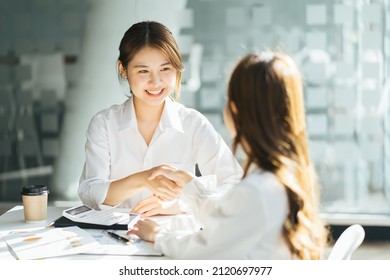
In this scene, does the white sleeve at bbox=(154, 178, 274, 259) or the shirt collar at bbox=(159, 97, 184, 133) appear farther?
the shirt collar at bbox=(159, 97, 184, 133)

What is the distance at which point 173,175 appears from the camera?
1774 mm

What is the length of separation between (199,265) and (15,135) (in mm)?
2772

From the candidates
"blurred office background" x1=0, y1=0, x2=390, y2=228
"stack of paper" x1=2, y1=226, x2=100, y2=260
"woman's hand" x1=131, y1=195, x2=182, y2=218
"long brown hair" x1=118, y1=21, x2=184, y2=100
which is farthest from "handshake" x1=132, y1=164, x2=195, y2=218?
"blurred office background" x1=0, y1=0, x2=390, y2=228

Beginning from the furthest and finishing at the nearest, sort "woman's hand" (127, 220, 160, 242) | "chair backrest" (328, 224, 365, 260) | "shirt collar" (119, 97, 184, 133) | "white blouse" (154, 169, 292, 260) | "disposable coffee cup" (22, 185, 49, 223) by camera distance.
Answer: "shirt collar" (119, 97, 184, 133), "disposable coffee cup" (22, 185, 49, 223), "woman's hand" (127, 220, 160, 242), "chair backrest" (328, 224, 365, 260), "white blouse" (154, 169, 292, 260)

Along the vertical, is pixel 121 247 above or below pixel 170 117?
below

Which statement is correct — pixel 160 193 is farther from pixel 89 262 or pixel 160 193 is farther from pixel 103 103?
pixel 103 103

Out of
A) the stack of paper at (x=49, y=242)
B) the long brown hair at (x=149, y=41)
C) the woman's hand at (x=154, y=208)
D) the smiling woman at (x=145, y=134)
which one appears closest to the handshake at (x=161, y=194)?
the woman's hand at (x=154, y=208)

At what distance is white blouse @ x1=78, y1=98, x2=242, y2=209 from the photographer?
2.17 metres

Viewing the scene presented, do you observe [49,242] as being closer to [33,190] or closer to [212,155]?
[33,190]

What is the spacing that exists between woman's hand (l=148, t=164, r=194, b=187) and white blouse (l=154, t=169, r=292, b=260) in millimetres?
257

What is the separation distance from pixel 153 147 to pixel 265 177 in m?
0.98

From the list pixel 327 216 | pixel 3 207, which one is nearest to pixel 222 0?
pixel 327 216

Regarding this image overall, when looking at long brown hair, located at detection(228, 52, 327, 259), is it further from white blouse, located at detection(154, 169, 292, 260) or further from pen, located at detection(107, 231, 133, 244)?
pen, located at detection(107, 231, 133, 244)

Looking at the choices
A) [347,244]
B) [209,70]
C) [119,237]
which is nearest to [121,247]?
[119,237]
